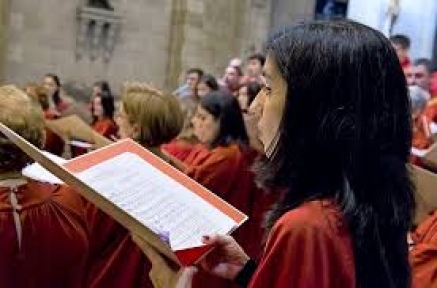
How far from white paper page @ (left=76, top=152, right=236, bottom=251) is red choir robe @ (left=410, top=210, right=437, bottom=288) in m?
0.96

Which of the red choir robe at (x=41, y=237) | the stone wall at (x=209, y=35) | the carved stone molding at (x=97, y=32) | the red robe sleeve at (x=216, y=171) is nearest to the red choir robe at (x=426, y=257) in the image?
the red choir robe at (x=41, y=237)

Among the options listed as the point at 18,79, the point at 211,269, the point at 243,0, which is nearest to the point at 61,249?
the point at 211,269

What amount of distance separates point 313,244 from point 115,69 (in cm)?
1038

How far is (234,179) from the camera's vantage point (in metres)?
→ 4.71

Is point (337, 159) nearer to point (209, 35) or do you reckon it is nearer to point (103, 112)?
point (103, 112)

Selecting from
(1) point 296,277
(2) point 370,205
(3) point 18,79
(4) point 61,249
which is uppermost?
(2) point 370,205

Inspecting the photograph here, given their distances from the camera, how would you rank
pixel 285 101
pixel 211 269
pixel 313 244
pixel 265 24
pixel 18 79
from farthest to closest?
pixel 265 24, pixel 18 79, pixel 211 269, pixel 285 101, pixel 313 244

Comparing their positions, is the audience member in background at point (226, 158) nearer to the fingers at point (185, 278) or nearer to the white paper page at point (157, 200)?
the white paper page at point (157, 200)

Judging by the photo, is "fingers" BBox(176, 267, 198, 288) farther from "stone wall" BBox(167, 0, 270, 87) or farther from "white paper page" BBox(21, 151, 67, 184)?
"stone wall" BBox(167, 0, 270, 87)

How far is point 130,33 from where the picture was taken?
11.9 m

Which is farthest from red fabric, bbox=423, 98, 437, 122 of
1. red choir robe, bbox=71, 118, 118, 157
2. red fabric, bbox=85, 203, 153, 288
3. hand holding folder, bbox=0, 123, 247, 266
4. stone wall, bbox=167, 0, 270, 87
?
stone wall, bbox=167, 0, 270, 87

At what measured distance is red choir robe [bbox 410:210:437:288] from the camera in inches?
116

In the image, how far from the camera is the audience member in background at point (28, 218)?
98.5 inches

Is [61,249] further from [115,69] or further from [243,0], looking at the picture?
[243,0]
